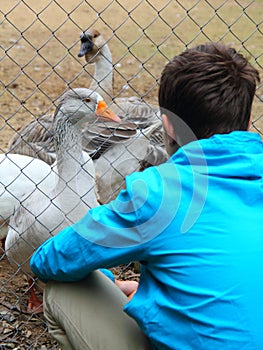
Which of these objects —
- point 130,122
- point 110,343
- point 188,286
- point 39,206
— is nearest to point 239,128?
point 188,286

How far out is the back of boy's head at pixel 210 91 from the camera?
1.79 metres

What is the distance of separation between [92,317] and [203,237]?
1.80 ft

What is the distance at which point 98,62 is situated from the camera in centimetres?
528

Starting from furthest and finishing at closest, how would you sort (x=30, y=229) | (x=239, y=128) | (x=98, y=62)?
(x=98, y=62), (x=30, y=229), (x=239, y=128)

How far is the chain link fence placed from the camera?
10.3 ft

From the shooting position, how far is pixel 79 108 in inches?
131

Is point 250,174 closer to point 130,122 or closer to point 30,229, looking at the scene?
point 30,229

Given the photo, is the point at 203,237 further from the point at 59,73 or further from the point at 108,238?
the point at 59,73

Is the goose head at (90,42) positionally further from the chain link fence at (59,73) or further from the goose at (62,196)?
the goose at (62,196)

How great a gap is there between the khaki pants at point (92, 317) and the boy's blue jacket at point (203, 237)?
26cm

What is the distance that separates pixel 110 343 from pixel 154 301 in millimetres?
298

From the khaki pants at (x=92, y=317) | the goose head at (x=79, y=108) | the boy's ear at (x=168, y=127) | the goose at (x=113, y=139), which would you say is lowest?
the goose at (x=113, y=139)

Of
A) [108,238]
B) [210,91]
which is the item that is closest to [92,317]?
[108,238]


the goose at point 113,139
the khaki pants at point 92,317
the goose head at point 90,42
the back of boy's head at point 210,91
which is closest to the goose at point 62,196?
the goose at point 113,139
